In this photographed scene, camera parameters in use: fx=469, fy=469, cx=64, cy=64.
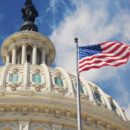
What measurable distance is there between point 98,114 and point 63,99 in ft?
10.5

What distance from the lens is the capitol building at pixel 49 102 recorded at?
37281 millimetres

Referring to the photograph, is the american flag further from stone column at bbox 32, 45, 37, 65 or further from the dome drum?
the dome drum

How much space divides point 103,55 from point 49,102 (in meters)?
11.6

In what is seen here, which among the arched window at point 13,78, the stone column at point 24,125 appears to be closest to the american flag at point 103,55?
the stone column at point 24,125

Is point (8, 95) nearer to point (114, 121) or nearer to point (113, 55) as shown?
point (114, 121)

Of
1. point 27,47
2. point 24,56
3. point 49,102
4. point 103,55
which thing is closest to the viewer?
point 103,55

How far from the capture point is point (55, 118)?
3756cm

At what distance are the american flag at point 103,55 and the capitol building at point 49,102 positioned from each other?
11.0 meters

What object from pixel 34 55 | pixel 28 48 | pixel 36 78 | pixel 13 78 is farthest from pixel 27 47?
pixel 13 78

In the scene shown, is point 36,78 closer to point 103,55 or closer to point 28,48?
point 28,48

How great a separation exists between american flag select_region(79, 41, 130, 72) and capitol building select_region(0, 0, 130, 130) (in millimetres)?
11047

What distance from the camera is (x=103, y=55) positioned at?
90.9 ft

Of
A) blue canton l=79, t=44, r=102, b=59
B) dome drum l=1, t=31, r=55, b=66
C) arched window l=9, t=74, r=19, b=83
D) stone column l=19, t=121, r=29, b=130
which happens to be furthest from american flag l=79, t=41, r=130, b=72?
dome drum l=1, t=31, r=55, b=66

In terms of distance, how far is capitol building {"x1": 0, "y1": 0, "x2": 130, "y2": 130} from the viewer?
3728cm
